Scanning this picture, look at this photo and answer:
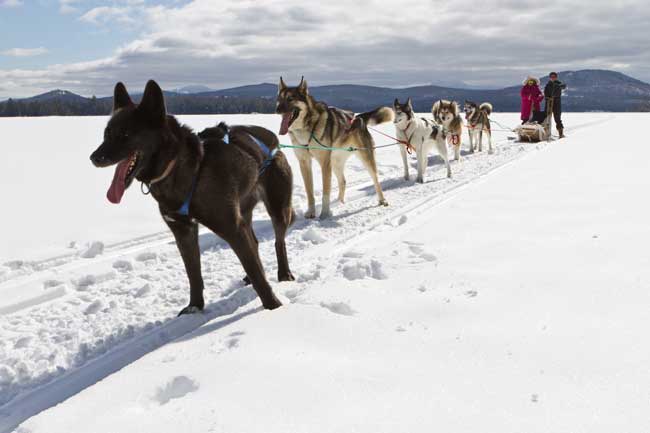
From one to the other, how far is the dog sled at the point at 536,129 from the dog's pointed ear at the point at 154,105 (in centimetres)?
1322

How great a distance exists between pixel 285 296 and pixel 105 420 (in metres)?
1.49

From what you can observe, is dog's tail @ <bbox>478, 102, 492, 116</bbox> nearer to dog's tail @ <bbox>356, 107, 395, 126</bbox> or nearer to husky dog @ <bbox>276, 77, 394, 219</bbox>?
dog's tail @ <bbox>356, 107, 395, 126</bbox>

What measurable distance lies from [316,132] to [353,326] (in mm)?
3786

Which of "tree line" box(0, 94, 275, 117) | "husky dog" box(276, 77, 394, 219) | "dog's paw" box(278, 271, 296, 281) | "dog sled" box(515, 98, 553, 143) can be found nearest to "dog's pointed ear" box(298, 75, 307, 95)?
"husky dog" box(276, 77, 394, 219)

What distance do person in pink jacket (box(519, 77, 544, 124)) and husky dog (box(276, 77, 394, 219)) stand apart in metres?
10.3

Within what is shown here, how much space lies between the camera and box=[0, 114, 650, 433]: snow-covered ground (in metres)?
1.74

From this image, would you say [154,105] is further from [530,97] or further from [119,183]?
[530,97]

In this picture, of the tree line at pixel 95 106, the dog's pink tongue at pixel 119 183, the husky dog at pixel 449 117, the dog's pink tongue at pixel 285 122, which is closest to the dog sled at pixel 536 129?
the husky dog at pixel 449 117

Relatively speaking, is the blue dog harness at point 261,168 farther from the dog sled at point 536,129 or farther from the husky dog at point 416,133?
the dog sled at point 536,129

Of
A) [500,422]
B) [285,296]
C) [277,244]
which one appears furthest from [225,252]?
[500,422]

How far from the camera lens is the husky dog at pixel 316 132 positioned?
568 cm

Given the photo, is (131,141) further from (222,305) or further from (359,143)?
(359,143)

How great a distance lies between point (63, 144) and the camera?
10.0 meters

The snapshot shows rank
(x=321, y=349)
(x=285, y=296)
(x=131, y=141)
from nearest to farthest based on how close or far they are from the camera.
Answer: (x=321, y=349) → (x=131, y=141) → (x=285, y=296)
